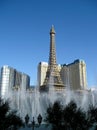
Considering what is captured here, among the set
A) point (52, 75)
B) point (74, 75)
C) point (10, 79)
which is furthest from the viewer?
point (10, 79)

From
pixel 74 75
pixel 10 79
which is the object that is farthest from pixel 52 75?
pixel 10 79

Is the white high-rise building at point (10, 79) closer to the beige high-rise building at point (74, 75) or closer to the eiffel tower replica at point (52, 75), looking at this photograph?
the beige high-rise building at point (74, 75)

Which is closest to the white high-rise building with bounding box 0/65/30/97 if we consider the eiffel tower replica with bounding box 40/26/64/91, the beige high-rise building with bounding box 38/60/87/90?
the beige high-rise building with bounding box 38/60/87/90

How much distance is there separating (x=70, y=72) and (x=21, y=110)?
64.2m

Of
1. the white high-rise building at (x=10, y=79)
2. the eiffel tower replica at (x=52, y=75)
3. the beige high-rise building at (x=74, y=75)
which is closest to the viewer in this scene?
the eiffel tower replica at (x=52, y=75)

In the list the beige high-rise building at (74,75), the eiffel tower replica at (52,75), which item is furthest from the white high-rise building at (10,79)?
the eiffel tower replica at (52,75)

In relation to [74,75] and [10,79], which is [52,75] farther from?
[10,79]

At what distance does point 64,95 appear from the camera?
80.3 meters

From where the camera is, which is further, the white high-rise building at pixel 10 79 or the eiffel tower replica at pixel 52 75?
the white high-rise building at pixel 10 79

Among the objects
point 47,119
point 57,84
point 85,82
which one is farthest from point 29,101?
point 85,82

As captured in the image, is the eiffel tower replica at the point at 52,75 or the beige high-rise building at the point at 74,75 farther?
the beige high-rise building at the point at 74,75

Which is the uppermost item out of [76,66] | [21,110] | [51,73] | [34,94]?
[76,66]

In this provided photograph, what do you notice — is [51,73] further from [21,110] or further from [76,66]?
[76,66]

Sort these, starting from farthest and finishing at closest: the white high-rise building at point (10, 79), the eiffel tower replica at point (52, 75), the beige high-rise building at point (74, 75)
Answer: the white high-rise building at point (10, 79) → the beige high-rise building at point (74, 75) → the eiffel tower replica at point (52, 75)
